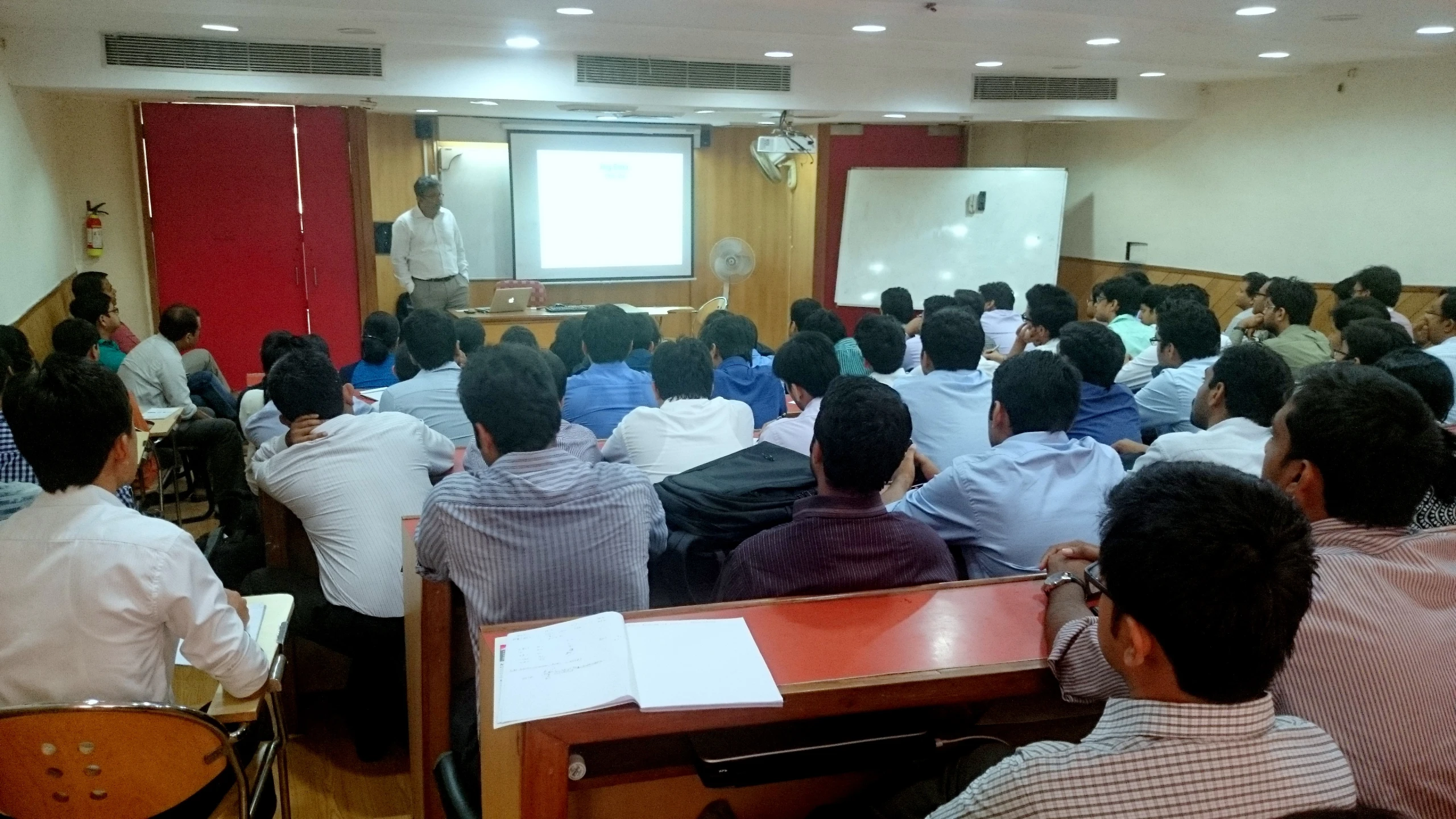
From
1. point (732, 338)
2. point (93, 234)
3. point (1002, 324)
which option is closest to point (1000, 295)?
point (1002, 324)

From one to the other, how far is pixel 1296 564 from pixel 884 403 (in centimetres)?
96

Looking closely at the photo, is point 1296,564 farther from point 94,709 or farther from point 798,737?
point 94,709

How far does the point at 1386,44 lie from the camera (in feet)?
18.0

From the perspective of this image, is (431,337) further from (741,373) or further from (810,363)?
(810,363)

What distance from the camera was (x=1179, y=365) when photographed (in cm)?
436

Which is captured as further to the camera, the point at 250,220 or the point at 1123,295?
the point at 250,220

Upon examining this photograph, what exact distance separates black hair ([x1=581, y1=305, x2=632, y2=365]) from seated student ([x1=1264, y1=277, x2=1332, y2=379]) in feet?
10.6

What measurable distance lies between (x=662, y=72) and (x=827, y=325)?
2215 millimetres

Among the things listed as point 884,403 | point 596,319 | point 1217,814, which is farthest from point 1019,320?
point 1217,814

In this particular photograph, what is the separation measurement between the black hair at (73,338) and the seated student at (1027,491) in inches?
150

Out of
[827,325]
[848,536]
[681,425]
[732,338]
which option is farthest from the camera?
[827,325]

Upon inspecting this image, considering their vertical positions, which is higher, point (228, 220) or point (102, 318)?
point (228, 220)

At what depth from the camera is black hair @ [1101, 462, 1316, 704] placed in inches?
42.6

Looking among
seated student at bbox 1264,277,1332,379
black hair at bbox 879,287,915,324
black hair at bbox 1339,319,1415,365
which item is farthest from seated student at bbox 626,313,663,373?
seated student at bbox 1264,277,1332,379
